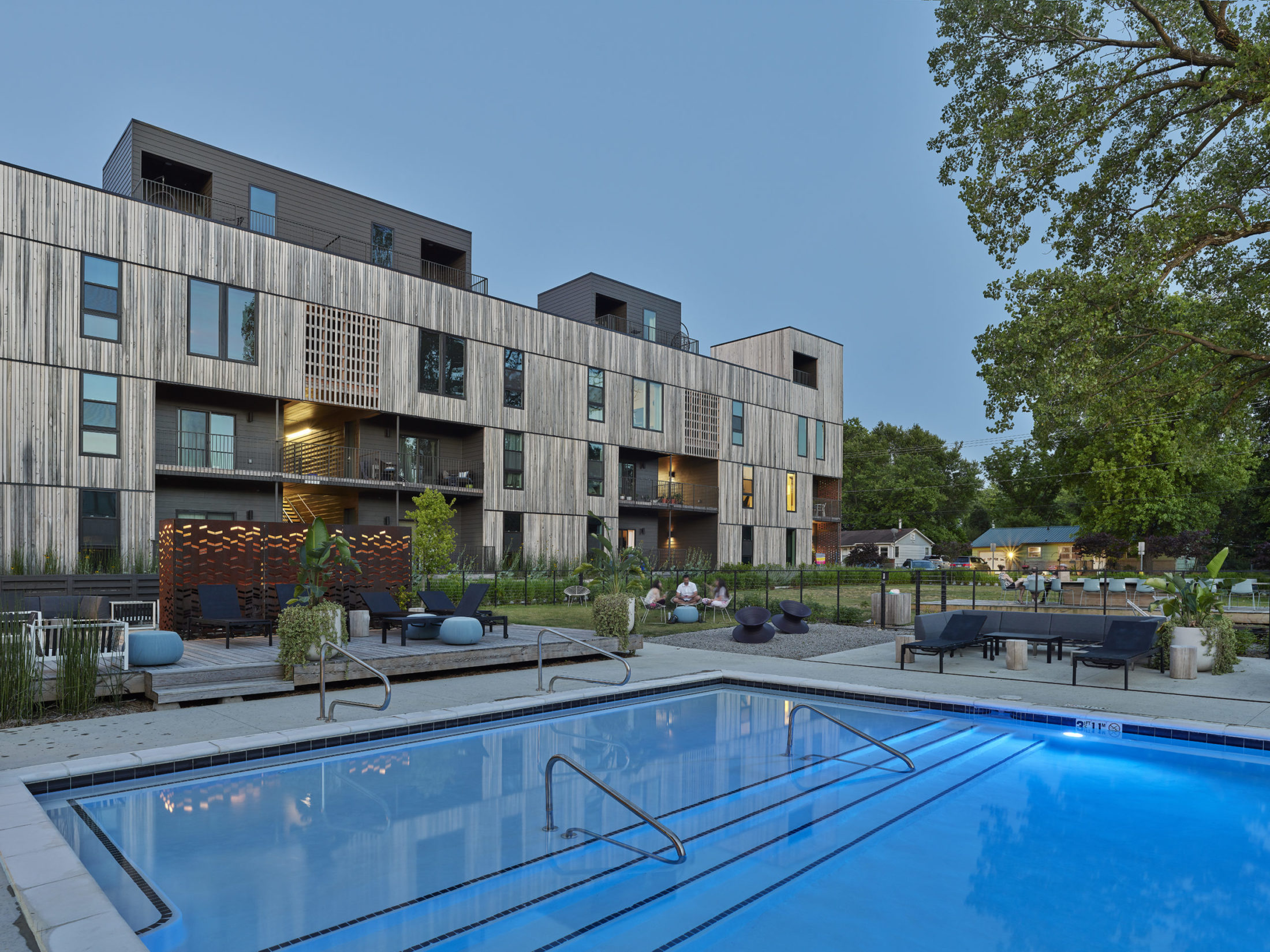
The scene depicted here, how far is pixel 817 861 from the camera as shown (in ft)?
16.6

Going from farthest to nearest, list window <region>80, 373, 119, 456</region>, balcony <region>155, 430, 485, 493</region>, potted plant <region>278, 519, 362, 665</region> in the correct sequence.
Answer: balcony <region>155, 430, 485, 493</region> → window <region>80, 373, 119, 456</region> → potted plant <region>278, 519, 362, 665</region>

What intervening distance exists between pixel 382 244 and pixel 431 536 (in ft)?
39.9

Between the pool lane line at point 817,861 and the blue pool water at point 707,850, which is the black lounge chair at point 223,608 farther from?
the pool lane line at point 817,861

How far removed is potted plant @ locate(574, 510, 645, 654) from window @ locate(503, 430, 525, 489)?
30.7ft

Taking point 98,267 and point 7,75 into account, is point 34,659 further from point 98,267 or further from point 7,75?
point 7,75

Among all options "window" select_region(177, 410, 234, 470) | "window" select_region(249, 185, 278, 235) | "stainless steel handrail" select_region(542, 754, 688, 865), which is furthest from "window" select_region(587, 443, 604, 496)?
"stainless steel handrail" select_region(542, 754, 688, 865)

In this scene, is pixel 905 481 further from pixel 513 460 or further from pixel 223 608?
pixel 223 608

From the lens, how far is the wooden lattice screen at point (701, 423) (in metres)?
33.4

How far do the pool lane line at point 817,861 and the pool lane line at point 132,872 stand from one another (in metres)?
1.93

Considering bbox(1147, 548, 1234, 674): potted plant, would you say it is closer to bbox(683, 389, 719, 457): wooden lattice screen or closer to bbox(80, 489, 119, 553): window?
bbox(80, 489, 119, 553): window

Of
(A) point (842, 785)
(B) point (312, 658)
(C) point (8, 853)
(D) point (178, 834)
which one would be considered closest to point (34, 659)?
(B) point (312, 658)

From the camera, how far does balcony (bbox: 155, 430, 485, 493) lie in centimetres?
2141

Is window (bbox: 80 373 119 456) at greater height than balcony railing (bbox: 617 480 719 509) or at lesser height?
greater

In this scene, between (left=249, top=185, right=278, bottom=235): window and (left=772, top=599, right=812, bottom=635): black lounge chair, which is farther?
(left=249, top=185, right=278, bottom=235): window
